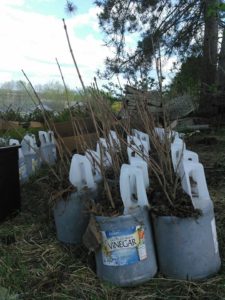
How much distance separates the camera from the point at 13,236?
2.15 meters

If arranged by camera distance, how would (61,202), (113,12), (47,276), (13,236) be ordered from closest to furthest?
1. (47,276)
2. (61,202)
3. (13,236)
4. (113,12)

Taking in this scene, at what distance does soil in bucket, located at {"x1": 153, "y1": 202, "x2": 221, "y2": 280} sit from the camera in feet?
5.02

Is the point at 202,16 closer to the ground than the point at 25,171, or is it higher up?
higher up

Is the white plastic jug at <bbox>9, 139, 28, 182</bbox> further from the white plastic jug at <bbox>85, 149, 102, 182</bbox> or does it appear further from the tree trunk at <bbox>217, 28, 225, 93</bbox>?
the tree trunk at <bbox>217, 28, 225, 93</bbox>

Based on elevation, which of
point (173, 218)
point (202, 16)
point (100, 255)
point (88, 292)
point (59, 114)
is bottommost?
point (88, 292)

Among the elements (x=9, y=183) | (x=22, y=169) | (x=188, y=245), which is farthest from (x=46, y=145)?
(x=188, y=245)

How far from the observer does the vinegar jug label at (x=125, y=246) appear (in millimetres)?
1531

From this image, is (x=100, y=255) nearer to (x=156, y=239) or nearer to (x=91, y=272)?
(x=91, y=272)

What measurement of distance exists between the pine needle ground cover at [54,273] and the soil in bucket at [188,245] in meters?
0.04

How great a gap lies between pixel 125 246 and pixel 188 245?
0.24 meters

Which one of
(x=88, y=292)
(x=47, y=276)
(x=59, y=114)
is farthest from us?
(x=59, y=114)

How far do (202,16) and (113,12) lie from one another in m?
1.35

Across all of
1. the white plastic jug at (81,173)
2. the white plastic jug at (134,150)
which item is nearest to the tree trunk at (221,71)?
the white plastic jug at (134,150)

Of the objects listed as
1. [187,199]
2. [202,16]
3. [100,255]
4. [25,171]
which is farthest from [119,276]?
[202,16]
